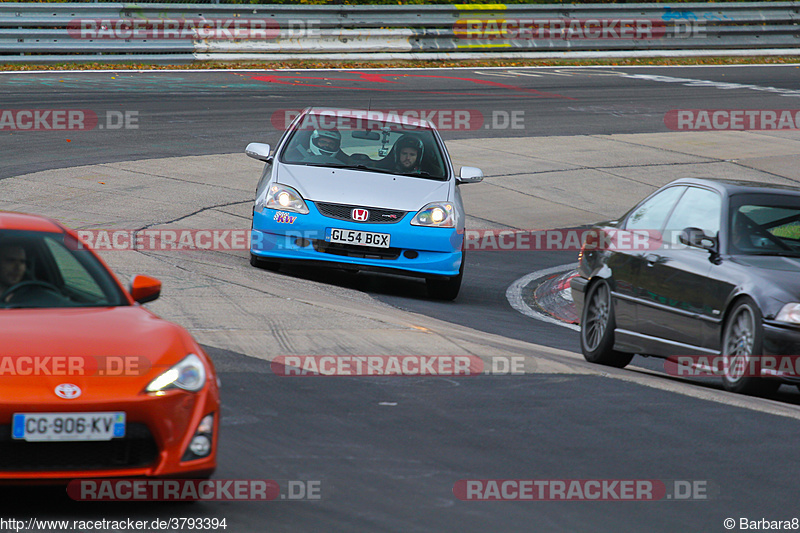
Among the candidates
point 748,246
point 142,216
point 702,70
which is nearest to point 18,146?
point 142,216

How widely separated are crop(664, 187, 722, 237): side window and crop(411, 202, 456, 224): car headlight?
9.85 feet

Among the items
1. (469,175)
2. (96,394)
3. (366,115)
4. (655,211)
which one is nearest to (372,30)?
(366,115)

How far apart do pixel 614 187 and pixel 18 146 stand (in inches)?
365

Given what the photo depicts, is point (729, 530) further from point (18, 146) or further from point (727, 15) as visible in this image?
point (727, 15)

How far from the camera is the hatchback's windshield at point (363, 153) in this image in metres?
11.9
